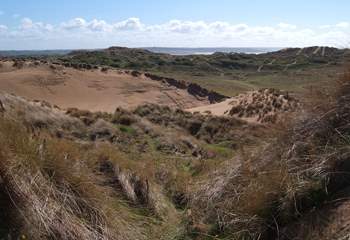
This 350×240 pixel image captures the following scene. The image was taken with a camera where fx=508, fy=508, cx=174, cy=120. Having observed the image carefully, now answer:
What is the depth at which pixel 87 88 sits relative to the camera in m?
46.8

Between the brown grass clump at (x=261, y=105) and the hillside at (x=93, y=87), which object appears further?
the hillside at (x=93, y=87)

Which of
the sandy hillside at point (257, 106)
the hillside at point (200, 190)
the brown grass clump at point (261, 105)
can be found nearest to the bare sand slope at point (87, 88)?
the sandy hillside at point (257, 106)

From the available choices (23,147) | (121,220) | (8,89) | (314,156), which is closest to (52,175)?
(23,147)

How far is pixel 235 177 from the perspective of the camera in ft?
20.6

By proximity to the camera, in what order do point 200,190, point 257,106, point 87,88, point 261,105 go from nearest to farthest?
point 200,190
point 261,105
point 257,106
point 87,88

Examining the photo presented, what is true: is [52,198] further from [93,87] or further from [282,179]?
[93,87]

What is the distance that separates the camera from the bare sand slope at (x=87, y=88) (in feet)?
139

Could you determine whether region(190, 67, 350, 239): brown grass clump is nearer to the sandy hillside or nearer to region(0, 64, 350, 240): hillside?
region(0, 64, 350, 240): hillside

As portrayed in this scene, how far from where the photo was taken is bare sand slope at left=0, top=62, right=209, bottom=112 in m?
42.2

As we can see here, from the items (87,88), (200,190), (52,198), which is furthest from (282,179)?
(87,88)

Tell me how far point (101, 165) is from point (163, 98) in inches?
1596

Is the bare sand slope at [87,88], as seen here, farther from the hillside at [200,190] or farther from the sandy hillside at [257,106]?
the hillside at [200,190]

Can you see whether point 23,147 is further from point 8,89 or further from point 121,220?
point 8,89

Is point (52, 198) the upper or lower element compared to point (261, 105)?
upper
